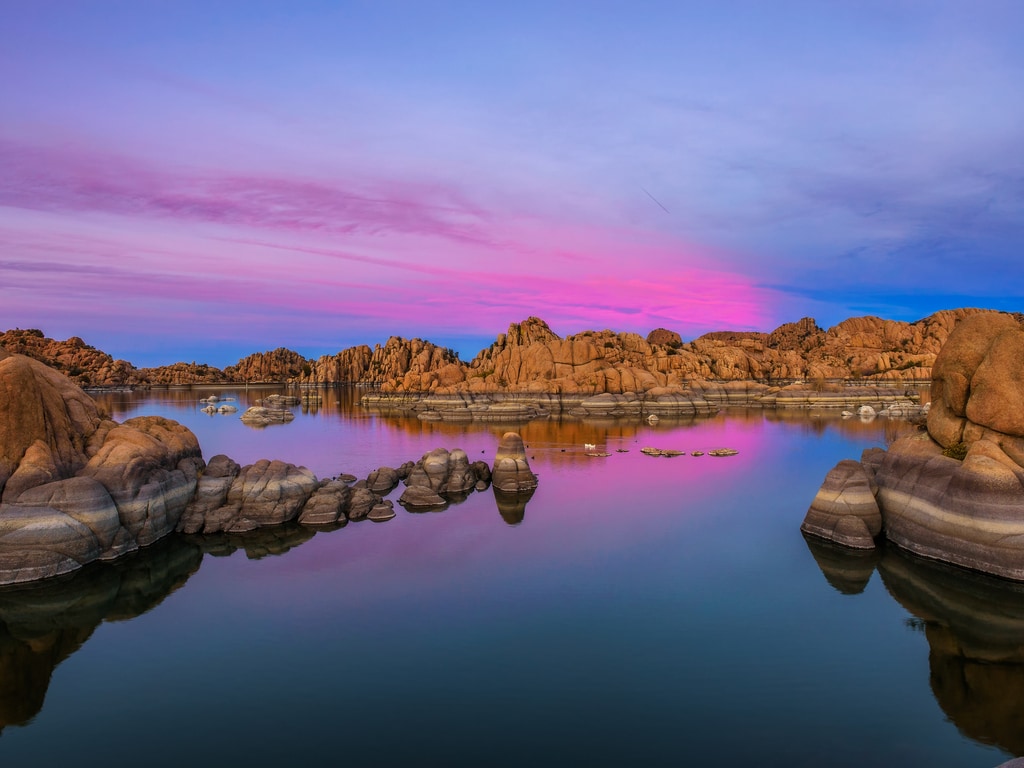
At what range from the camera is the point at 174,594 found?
25688 mm

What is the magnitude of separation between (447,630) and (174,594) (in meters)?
12.7

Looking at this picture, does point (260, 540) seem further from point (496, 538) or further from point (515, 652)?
point (515, 652)

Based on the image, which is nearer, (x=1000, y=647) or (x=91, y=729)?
(x=91, y=729)

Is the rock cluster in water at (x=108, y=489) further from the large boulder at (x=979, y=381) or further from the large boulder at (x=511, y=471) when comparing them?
the large boulder at (x=979, y=381)

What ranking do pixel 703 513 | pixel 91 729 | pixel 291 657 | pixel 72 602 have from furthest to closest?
pixel 703 513 → pixel 72 602 → pixel 291 657 → pixel 91 729

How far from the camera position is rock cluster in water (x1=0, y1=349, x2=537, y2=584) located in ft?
85.1

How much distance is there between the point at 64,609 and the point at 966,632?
33.1 m

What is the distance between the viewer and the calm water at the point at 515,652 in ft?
49.6

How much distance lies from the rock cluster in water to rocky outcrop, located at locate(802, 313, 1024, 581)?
24.6m

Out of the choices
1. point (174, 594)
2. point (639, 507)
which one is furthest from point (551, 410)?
point (174, 594)

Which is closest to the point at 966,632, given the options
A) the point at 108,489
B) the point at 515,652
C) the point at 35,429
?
the point at 515,652

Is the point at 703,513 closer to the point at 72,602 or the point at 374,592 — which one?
the point at 374,592

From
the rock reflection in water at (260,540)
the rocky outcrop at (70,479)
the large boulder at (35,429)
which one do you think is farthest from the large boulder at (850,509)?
the large boulder at (35,429)

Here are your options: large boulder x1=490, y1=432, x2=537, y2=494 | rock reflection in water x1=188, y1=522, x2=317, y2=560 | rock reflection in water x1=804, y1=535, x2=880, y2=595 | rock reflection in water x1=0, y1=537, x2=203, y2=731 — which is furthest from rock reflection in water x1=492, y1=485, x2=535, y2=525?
rock reflection in water x1=0, y1=537, x2=203, y2=731
